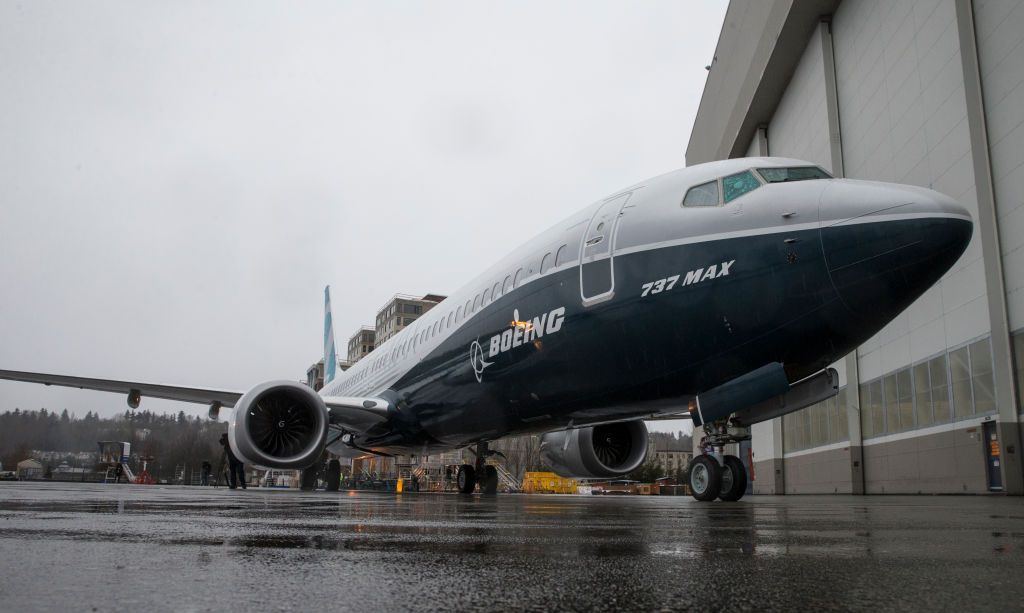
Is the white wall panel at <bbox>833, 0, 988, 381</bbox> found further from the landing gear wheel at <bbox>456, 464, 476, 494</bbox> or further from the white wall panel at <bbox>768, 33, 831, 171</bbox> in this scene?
the landing gear wheel at <bbox>456, 464, 476, 494</bbox>

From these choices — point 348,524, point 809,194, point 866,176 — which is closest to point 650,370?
point 809,194

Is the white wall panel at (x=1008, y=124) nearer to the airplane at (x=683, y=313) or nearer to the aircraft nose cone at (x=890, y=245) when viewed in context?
the airplane at (x=683, y=313)

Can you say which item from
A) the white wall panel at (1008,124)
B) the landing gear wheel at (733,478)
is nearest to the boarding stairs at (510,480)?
the white wall panel at (1008,124)

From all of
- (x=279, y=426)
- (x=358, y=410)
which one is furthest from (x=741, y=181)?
(x=358, y=410)

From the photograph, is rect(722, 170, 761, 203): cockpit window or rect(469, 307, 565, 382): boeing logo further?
rect(469, 307, 565, 382): boeing logo

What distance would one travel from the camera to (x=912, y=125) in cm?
1817

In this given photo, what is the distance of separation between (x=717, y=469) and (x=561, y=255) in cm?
284

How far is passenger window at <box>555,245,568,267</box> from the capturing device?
8.16m

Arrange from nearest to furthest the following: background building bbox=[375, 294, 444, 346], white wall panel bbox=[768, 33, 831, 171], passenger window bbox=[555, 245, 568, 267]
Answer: passenger window bbox=[555, 245, 568, 267] < white wall panel bbox=[768, 33, 831, 171] < background building bbox=[375, 294, 444, 346]

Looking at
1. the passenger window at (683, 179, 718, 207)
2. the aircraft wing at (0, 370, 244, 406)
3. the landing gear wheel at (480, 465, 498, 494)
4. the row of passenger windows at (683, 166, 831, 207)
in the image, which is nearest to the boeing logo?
the passenger window at (683, 179, 718, 207)

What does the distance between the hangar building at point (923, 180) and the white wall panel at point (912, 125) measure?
47 mm

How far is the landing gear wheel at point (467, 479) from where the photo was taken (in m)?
14.2

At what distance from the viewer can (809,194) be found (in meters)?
6.37

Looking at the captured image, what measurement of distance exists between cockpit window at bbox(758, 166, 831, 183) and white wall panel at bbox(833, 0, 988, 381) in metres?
10.8
